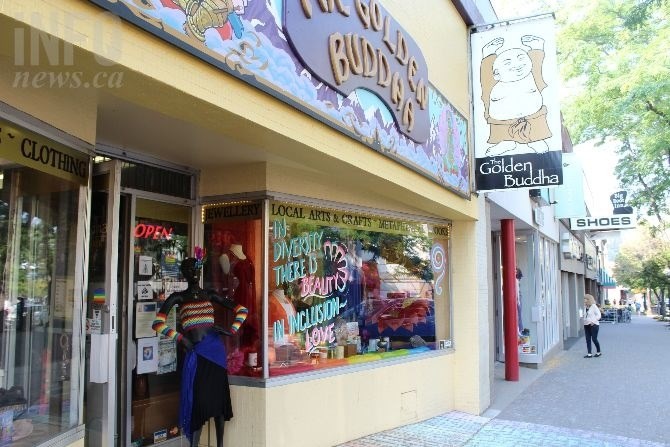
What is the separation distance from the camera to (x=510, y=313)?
1023 centimetres

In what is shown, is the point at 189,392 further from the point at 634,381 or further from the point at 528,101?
the point at 634,381

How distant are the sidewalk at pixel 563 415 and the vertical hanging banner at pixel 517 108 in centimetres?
314

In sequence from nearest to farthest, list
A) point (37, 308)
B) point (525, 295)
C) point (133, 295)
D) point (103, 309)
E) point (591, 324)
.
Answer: point (37, 308) → point (103, 309) → point (133, 295) → point (525, 295) → point (591, 324)

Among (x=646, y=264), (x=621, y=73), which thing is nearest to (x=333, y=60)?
(x=621, y=73)

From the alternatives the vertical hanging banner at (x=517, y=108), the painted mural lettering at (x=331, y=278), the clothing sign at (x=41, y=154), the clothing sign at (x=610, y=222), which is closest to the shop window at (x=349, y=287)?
the painted mural lettering at (x=331, y=278)

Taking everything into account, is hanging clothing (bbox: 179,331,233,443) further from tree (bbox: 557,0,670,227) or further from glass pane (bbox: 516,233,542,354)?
tree (bbox: 557,0,670,227)

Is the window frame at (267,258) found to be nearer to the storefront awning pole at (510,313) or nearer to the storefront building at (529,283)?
the storefront awning pole at (510,313)

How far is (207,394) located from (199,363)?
28cm

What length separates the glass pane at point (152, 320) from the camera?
520 centimetres

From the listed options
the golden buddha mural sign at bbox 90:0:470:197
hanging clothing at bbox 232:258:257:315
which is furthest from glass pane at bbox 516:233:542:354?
hanging clothing at bbox 232:258:257:315

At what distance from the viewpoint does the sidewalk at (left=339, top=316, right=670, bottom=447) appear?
254 inches

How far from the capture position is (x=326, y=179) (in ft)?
20.0

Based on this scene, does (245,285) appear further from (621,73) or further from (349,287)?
(621,73)

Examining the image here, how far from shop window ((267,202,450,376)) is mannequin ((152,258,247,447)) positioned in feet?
1.91
